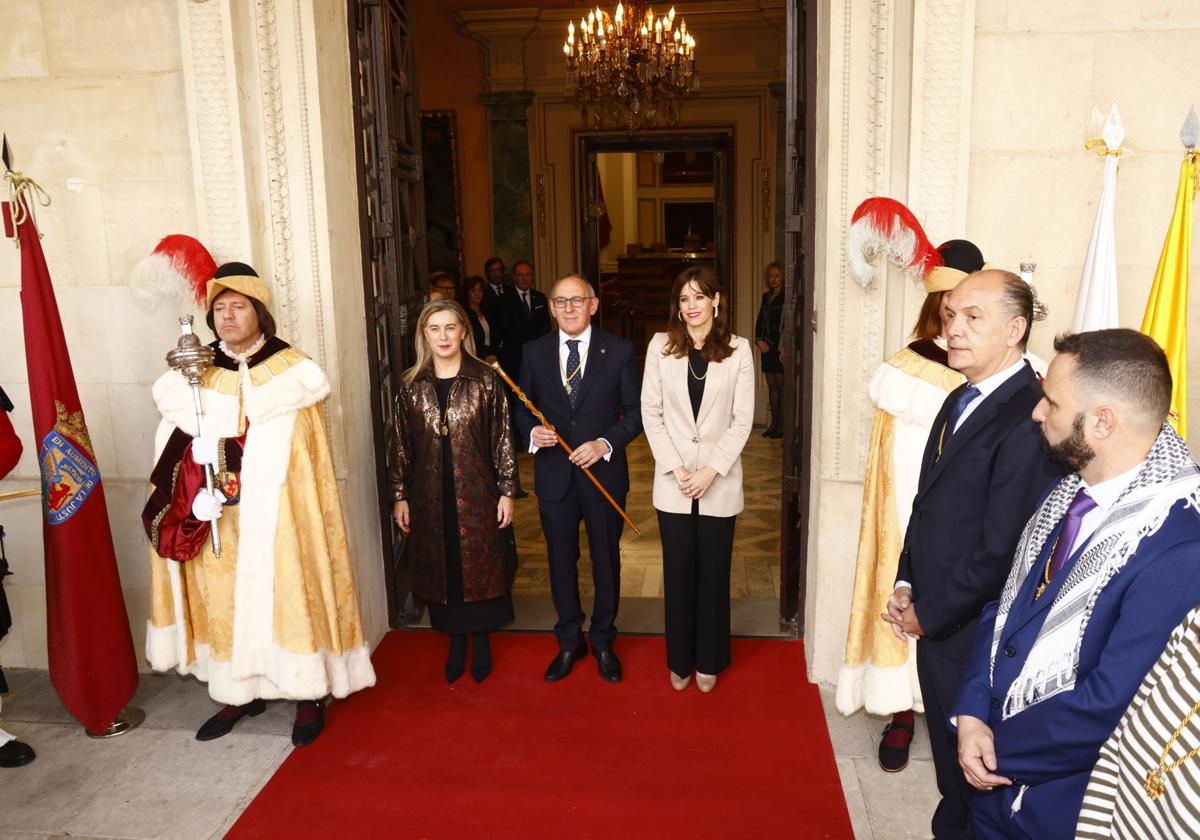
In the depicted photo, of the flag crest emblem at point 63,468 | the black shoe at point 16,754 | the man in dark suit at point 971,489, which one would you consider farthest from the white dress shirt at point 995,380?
the black shoe at point 16,754

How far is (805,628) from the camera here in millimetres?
4531

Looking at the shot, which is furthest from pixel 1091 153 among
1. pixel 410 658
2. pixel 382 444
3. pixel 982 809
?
pixel 410 658

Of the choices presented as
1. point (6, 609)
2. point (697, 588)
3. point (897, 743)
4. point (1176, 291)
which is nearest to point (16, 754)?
point (6, 609)

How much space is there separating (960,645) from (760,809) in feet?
3.73

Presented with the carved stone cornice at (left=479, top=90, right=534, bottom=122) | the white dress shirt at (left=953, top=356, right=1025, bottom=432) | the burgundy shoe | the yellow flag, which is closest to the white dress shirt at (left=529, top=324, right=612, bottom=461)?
the burgundy shoe

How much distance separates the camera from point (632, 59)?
24.6 ft

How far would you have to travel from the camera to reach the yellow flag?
10.9 ft

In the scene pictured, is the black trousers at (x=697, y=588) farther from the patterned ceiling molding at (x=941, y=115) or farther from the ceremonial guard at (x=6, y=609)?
the ceremonial guard at (x=6, y=609)

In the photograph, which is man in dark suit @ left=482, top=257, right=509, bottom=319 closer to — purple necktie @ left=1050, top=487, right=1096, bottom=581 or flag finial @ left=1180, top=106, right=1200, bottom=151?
flag finial @ left=1180, top=106, right=1200, bottom=151

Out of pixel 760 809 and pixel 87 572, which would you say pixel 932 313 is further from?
pixel 87 572

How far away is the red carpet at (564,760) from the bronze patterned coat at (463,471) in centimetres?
53

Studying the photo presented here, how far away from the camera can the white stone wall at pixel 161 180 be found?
4.09 m

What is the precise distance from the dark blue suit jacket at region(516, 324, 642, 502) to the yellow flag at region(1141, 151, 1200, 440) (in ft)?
6.69

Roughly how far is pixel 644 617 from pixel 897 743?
5.64ft
